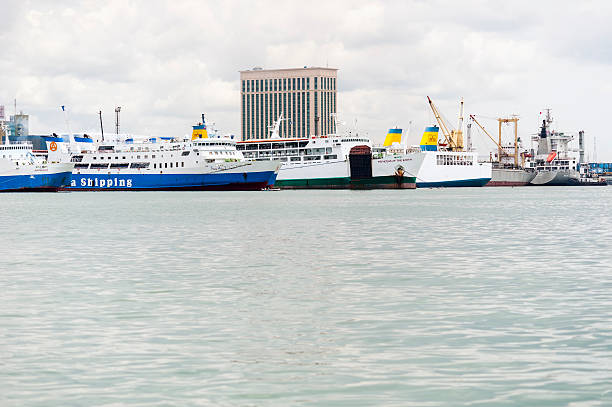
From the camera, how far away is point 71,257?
116ft

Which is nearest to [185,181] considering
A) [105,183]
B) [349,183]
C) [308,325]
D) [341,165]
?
[105,183]

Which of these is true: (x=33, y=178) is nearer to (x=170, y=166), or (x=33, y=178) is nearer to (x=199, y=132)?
(x=170, y=166)

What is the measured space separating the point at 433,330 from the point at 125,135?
16841 cm

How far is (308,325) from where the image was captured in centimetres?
1877

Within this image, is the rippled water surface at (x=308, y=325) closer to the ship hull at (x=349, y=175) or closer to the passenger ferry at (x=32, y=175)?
→ the passenger ferry at (x=32, y=175)

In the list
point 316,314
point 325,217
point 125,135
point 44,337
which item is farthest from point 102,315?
point 125,135

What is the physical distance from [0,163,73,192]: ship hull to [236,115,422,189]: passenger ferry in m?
49.3

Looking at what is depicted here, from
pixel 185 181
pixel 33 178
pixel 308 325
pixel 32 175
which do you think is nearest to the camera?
pixel 308 325

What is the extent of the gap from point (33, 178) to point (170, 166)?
24.9 m

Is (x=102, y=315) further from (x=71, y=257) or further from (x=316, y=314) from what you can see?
(x=71, y=257)

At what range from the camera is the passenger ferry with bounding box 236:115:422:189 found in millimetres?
184250

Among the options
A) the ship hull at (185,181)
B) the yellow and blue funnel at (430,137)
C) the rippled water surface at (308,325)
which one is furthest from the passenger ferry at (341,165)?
the rippled water surface at (308,325)

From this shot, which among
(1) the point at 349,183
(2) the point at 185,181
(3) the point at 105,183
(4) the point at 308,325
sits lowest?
(1) the point at 349,183

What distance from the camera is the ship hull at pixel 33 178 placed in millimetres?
159875
